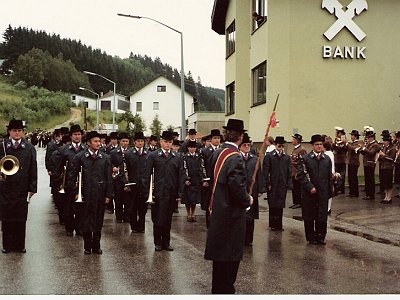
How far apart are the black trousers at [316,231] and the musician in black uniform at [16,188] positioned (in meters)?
4.92

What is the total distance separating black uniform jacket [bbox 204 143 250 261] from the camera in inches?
273

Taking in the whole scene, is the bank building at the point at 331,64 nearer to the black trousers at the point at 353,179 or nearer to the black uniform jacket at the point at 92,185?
the black trousers at the point at 353,179

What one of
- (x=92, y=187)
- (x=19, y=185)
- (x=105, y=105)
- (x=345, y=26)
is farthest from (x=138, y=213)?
(x=105, y=105)

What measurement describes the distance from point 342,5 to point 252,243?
1656 centimetres

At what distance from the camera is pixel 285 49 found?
25.2 meters

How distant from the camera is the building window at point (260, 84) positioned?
1058 inches

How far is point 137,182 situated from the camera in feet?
44.6

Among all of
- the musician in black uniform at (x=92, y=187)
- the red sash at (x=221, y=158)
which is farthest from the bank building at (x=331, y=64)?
the red sash at (x=221, y=158)

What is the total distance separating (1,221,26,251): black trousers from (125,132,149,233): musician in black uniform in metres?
2.52

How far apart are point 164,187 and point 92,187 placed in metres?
1.28

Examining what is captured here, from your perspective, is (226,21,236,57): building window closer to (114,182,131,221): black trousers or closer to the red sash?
(114,182,131,221): black trousers

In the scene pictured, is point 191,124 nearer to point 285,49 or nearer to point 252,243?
point 285,49

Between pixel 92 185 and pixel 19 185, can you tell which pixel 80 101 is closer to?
pixel 19 185

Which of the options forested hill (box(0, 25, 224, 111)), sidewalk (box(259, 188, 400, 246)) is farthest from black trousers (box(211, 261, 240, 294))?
forested hill (box(0, 25, 224, 111))
